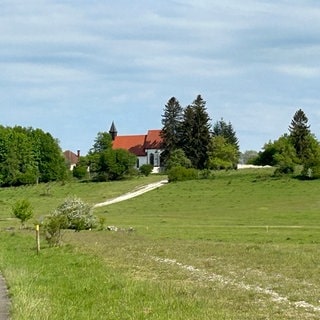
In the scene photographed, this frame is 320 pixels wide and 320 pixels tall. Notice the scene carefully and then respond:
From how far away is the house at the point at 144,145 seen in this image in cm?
17225

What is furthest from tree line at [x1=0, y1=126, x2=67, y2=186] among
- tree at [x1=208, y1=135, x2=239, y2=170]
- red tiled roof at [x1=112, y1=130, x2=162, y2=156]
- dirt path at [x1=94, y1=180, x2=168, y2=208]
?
red tiled roof at [x1=112, y1=130, x2=162, y2=156]

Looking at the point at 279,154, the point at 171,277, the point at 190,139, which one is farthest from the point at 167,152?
the point at 171,277

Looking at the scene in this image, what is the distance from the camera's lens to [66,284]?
1989cm

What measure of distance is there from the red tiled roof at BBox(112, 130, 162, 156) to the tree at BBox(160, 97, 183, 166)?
24590mm

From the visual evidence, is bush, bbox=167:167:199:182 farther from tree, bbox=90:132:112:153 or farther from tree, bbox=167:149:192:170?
tree, bbox=90:132:112:153

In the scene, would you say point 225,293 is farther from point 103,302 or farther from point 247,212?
point 247,212

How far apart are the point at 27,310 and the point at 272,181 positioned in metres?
85.5

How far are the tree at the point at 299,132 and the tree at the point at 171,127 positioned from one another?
70.0 feet

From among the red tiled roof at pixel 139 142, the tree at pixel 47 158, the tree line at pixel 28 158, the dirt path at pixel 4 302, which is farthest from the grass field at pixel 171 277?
the red tiled roof at pixel 139 142

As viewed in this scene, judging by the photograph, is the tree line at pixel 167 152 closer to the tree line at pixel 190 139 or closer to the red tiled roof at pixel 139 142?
the tree line at pixel 190 139

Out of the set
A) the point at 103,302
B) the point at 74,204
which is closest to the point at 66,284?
the point at 103,302

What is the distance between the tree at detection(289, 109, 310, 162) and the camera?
14230 cm

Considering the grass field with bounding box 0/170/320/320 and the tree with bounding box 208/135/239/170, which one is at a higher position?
the tree with bounding box 208/135/239/170

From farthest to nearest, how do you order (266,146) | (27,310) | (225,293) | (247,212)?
1. (266,146)
2. (247,212)
3. (225,293)
4. (27,310)
